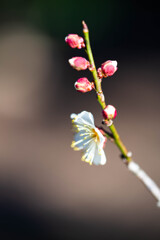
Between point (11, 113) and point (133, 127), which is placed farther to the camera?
point (11, 113)

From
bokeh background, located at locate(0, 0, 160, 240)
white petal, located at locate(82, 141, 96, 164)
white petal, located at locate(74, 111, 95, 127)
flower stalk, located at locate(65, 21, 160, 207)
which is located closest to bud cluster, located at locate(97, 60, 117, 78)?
flower stalk, located at locate(65, 21, 160, 207)

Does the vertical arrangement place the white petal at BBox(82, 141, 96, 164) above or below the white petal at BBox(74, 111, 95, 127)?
below

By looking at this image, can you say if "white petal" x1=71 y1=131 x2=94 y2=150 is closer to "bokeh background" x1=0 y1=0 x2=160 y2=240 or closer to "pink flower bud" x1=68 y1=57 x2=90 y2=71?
"pink flower bud" x1=68 y1=57 x2=90 y2=71

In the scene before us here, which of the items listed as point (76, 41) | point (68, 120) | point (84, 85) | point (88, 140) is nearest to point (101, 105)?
point (84, 85)

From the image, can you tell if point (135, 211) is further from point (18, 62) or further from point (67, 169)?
point (18, 62)

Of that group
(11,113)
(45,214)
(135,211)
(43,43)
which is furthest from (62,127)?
(43,43)

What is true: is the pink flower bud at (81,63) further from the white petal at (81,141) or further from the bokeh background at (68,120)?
the bokeh background at (68,120)

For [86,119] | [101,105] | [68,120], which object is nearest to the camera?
[101,105]

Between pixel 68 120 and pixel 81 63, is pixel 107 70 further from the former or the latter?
pixel 68 120
